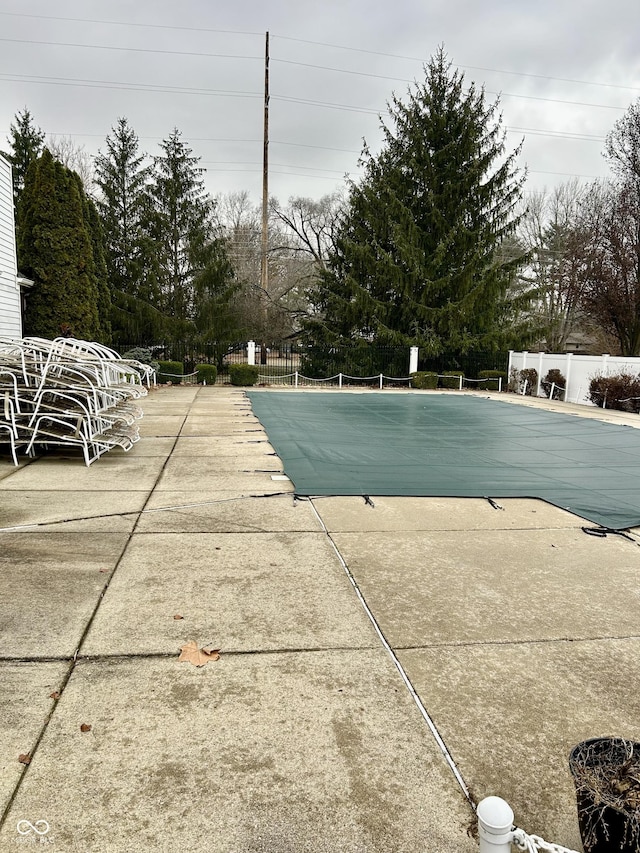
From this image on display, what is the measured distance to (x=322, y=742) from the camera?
2.01 meters

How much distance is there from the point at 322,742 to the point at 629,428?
407 inches

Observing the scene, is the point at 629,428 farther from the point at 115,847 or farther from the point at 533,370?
the point at 115,847

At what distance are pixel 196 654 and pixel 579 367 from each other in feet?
58.2

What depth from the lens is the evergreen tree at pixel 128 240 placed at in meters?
23.2

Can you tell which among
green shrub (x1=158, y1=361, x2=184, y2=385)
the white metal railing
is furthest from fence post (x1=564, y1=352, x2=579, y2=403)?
the white metal railing

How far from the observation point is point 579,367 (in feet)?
58.4

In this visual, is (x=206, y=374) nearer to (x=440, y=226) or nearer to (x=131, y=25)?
(x=440, y=226)

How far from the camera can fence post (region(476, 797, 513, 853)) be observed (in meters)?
1.28

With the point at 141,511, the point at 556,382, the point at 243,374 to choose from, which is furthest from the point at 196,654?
the point at 243,374

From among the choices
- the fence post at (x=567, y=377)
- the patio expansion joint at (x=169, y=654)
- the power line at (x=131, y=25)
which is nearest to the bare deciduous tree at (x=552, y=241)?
the fence post at (x=567, y=377)

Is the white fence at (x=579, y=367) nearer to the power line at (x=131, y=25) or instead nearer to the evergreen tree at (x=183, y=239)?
the evergreen tree at (x=183, y=239)

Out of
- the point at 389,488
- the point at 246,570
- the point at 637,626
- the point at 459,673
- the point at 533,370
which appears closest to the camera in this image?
the point at 459,673

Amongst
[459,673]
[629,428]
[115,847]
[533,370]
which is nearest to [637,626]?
[459,673]

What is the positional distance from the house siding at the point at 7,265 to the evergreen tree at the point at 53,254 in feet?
6.72
